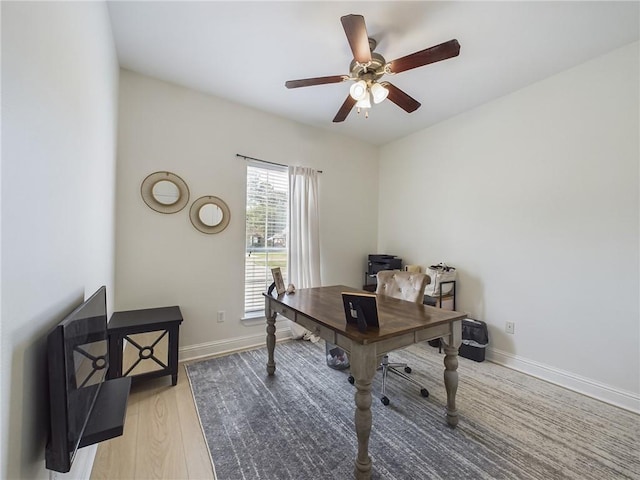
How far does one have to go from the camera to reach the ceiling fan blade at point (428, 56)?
160 centimetres

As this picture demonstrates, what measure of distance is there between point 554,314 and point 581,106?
6.19ft

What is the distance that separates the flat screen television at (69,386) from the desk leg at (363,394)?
112 centimetres

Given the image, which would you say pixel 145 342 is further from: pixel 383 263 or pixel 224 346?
pixel 383 263

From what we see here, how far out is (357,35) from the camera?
1.63 metres

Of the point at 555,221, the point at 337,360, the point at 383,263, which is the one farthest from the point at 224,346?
the point at 555,221

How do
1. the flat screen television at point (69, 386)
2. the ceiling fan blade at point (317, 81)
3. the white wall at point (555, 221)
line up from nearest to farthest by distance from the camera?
the flat screen television at point (69, 386) → the ceiling fan blade at point (317, 81) → the white wall at point (555, 221)

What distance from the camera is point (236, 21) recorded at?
1.99 metres

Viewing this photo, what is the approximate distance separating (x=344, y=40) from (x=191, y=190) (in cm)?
201

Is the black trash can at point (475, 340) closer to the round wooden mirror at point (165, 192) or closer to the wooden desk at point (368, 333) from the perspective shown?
the wooden desk at point (368, 333)

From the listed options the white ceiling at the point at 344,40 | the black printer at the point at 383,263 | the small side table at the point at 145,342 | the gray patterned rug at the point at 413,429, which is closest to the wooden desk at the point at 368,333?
the gray patterned rug at the point at 413,429

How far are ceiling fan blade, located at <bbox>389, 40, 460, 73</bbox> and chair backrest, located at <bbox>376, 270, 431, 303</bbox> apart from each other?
1.58m

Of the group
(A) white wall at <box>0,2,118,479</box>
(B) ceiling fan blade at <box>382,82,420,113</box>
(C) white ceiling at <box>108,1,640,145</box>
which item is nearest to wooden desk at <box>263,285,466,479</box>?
(A) white wall at <box>0,2,118,479</box>

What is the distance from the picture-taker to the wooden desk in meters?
1.43

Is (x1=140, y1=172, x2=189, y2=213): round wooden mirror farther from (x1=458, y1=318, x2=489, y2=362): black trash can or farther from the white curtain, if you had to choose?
(x1=458, y1=318, x2=489, y2=362): black trash can
